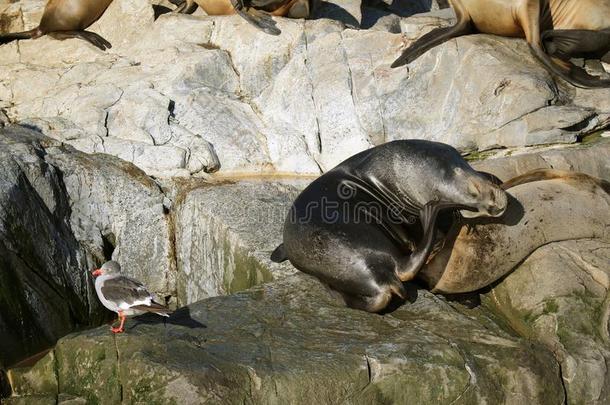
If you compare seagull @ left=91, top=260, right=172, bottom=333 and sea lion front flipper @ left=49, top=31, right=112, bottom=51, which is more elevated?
seagull @ left=91, top=260, right=172, bottom=333

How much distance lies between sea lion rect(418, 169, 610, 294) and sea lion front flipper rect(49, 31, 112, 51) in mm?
4853

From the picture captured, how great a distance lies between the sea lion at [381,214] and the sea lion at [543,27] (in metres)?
2.65

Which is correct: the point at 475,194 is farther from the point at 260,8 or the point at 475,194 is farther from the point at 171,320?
the point at 260,8

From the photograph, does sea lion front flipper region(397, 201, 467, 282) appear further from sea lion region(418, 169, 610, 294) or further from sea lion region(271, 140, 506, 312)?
sea lion region(418, 169, 610, 294)

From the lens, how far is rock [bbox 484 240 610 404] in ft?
16.4

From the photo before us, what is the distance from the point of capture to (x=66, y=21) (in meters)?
9.66

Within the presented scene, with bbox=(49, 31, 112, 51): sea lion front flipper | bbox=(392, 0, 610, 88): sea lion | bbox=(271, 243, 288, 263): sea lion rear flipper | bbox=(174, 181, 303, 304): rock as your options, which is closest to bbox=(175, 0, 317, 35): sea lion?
bbox=(49, 31, 112, 51): sea lion front flipper

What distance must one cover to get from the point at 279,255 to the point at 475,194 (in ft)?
4.13

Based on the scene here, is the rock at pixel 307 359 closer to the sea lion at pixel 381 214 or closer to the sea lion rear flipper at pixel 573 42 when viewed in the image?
the sea lion at pixel 381 214

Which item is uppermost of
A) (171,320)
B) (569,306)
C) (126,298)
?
(126,298)

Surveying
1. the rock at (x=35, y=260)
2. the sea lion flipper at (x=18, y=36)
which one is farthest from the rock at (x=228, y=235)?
the sea lion flipper at (x=18, y=36)

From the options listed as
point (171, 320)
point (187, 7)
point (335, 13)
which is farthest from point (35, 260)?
point (335, 13)

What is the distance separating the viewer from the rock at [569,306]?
5012 mm

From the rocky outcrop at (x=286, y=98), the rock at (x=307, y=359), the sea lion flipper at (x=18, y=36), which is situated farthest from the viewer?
the sea lion flipper at (x=18, y=36)
